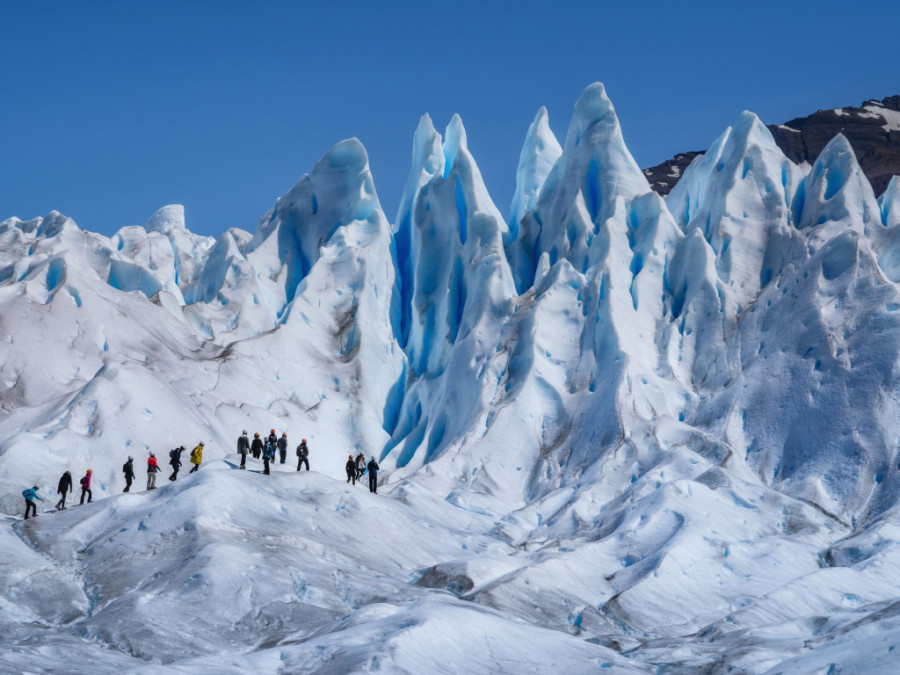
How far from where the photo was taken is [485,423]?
135 ft

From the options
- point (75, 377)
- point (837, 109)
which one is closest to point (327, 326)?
point (75, 377)

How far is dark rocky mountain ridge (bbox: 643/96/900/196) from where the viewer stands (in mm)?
84688

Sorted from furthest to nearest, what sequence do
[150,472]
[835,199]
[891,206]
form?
1. [891,206]
2. [835,199]
3. [150,472]

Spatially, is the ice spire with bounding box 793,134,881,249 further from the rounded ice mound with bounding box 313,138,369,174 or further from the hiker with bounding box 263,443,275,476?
the hiker with bounding box 263,443,275,476

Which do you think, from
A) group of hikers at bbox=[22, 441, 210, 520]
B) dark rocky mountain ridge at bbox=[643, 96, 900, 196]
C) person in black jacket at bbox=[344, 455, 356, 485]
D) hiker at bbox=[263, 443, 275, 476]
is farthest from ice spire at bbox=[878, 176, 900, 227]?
group of hikers at bbox=[22, 441, 210, 520]

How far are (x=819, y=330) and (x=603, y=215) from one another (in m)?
15.2

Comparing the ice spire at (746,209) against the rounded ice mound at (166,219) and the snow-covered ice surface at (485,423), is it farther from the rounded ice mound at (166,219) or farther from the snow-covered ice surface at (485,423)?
the rounded ice mound at (166,219)

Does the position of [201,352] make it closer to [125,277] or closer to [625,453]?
[125,277]

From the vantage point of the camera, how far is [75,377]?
42969 mm

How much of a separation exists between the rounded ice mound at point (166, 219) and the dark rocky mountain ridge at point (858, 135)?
46877 millimetres

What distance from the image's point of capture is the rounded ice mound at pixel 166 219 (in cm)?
9231

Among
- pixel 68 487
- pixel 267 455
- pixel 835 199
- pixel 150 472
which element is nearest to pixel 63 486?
pixel 68 487

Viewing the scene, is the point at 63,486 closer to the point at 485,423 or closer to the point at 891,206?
the point at 485,423

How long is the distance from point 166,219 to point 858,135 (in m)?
65.6
